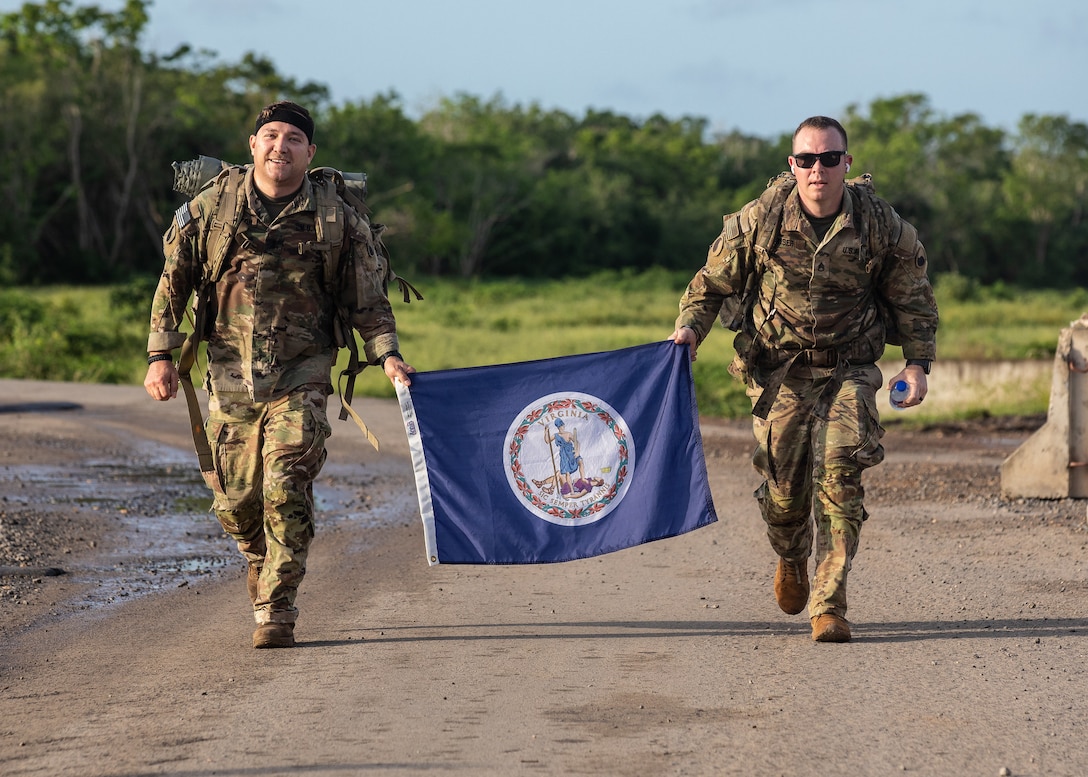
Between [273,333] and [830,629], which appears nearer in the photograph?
[830,629]

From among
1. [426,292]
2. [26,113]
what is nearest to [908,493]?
[426,292]

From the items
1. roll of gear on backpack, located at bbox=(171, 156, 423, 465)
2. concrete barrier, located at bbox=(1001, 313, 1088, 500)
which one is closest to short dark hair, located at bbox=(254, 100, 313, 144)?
roll of gear on backpack, located at bbox=(171, 156, 423, 465)

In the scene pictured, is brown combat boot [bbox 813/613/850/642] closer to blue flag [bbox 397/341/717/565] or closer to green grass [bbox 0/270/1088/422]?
blue flag [bbox 397/341/717/565]

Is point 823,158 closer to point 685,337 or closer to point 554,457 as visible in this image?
point 685,337

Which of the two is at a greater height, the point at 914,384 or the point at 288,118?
the point at 288,118

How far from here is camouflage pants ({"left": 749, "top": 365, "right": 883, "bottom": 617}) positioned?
6.24m

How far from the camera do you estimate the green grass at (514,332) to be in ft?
75.6

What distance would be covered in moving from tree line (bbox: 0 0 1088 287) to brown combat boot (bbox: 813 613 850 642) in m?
47.5

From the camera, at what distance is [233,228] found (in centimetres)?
617

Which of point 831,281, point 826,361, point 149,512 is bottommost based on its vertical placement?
point 149,512

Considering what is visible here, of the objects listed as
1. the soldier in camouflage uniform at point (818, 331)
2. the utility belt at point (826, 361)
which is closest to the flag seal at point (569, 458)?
the soldier in camouflage uniform at point (818, 331)

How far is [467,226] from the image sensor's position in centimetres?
7294

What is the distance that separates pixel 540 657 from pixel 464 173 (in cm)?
6950

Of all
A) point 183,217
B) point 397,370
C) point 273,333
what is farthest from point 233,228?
point 397,370
